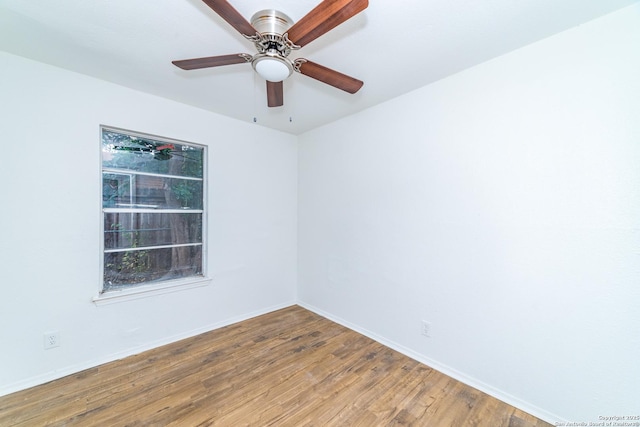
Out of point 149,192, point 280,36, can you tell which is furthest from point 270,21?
point 149,192

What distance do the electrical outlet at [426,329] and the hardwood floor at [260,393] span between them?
27cm

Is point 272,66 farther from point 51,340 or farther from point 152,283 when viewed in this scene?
point 51,340

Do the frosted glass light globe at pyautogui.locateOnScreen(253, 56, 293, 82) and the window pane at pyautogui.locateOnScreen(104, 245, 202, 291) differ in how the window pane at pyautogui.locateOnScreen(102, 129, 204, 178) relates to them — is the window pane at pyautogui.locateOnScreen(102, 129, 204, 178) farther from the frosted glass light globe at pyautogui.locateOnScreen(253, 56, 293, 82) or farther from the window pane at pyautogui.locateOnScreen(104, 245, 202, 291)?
the frosted glass light globe at pyautogui.locateOnScreen(253, 56, 293, 82)

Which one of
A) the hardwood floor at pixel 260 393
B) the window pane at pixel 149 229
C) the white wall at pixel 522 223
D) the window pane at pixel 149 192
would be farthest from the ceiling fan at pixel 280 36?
the hardwood floor at pixel 260 393

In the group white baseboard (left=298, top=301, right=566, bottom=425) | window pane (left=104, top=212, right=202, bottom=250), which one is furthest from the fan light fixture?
white baseboard (left=298, top=301, right=566, bottom=425)

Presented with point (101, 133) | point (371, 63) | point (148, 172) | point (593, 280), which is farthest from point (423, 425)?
point (101, 133)

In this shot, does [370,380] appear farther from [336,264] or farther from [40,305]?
[40,305]

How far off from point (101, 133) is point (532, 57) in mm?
3529

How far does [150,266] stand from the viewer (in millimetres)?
2566

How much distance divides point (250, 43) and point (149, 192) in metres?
1.80

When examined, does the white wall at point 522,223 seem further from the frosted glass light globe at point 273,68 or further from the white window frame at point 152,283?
the white window frame at point 152,283

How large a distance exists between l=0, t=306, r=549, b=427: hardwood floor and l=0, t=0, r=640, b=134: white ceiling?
2.52 metres

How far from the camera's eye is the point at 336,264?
10.3 ft

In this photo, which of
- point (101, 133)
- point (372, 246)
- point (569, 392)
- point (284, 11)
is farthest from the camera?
point (372, 246)
